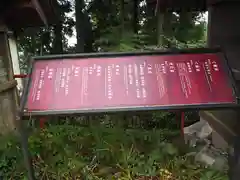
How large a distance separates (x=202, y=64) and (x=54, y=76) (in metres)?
1.26

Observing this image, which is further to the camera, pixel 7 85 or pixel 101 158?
pixel 7 85

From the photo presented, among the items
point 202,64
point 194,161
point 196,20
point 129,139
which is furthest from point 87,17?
point 202,64

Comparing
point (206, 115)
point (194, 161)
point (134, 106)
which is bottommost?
point (194, 161)

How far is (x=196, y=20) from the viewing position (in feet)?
28.9

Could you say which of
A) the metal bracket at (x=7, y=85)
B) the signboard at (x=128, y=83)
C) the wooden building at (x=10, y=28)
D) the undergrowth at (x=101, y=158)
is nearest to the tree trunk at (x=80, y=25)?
the wooden building at (x=10, y=28)

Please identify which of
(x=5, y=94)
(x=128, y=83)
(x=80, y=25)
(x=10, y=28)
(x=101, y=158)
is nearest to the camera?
(x=128, y=83)

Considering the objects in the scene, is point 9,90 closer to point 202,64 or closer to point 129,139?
point 129,139

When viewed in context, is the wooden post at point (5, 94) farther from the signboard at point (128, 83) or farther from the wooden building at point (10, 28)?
the signboard at point (128, 83)

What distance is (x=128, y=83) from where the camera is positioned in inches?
92.3

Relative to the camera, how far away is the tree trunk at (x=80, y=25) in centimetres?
948

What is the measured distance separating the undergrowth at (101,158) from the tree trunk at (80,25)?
5728 mm

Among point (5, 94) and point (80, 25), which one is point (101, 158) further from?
point (80, 25)

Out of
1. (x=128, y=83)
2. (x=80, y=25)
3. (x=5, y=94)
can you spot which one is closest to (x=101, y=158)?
(x=128, y=83)

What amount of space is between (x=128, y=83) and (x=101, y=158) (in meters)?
1.67
